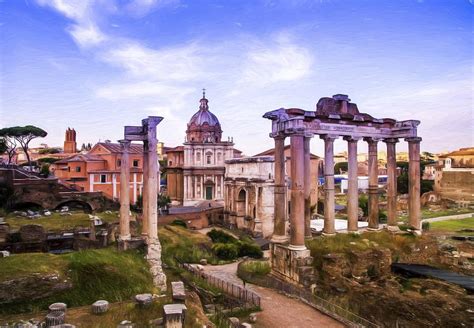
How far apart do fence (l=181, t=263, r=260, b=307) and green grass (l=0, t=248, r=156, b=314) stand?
3.15 meters

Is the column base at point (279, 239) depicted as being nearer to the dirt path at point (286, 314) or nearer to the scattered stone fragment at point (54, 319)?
the dirt path at point (286, 314)

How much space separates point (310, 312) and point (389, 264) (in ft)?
15.5

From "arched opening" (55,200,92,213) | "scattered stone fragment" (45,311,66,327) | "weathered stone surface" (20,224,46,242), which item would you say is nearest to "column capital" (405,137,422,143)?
"scattered stone fragment" (45,311,66,327)

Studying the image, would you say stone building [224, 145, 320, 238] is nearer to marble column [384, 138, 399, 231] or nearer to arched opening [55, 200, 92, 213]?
marble column [384, 138, 399, 231]

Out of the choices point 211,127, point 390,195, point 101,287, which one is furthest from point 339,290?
point 211,127

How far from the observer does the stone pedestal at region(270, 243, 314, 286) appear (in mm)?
13258

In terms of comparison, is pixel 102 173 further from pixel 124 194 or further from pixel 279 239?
pixel 279 239

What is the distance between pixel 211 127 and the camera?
48.7 m

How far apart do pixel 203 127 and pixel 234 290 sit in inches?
1434

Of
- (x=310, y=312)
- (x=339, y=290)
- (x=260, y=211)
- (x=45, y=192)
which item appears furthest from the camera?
(x=260, y=211)

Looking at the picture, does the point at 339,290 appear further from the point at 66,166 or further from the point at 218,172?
the point at 66,166

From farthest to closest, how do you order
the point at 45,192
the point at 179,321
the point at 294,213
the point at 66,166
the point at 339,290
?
the point at 66,166
the point at 45,192
the point at 294,213
the point at 339,290
the point at 179,321

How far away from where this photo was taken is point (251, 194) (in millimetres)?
36688

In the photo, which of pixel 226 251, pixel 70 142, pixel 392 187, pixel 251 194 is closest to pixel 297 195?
pixel 392 187
